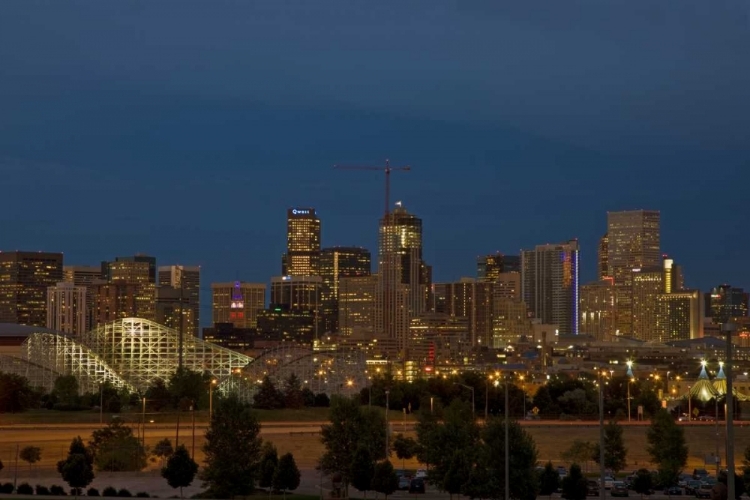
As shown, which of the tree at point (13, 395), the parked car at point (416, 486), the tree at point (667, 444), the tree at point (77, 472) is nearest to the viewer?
the tree at point (77, 472)

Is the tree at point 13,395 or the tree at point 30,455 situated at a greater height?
the tree at point 13,395

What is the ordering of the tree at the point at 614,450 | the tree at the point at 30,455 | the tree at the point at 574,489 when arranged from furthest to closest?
the tree at the point at 614,450 → the tree at the point at 30,455 → the tree at the point at 574,489

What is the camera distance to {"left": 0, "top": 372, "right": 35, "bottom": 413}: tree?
116062mm

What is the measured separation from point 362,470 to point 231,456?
6.82 m

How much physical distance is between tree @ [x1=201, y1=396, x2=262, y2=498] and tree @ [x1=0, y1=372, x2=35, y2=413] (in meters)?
50.2

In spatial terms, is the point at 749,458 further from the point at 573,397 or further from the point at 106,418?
the point at 573,397

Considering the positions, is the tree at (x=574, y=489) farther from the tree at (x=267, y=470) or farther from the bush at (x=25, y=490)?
the bush at (x=25, y=490)

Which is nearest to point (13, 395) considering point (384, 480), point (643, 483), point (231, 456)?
point (231, 456)

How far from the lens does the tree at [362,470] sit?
7112 centimetres

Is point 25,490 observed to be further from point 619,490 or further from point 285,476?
point 619,490

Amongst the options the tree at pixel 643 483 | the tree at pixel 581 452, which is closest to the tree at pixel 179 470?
the tree at pixel 643 483

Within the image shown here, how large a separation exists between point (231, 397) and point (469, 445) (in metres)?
12.6

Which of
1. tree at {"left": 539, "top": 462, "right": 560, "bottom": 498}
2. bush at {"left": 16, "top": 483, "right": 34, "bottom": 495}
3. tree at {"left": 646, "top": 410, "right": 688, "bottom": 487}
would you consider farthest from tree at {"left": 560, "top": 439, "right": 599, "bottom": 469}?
bush at {"left": 16, "top": 483, "right": 34, "bottom": 495}

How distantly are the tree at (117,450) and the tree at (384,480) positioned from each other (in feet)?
63.8
